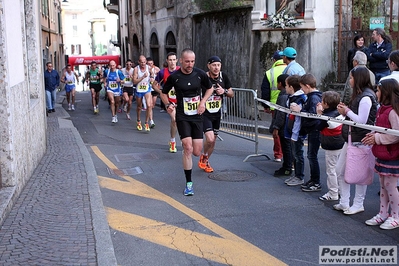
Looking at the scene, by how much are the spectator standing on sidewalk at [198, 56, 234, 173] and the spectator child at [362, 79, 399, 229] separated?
10.5 feet

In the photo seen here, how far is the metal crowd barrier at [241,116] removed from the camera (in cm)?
990

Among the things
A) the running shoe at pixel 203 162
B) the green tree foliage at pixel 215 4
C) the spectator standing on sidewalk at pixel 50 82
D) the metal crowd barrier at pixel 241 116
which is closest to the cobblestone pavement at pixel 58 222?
the running shoe at pixel 203 162

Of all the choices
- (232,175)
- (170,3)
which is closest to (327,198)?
(232,175)

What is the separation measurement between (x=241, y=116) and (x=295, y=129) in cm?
303

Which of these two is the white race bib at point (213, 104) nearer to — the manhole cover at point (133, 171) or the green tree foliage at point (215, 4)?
the manhole cover at point (133, 171)

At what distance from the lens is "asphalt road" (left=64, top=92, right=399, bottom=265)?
16.4 feet

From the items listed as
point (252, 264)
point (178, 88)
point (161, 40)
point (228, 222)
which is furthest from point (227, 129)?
point (161, 40)

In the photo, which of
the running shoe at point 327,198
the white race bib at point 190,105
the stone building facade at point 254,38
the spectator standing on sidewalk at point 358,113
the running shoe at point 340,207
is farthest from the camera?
the stone building facade at point 254,38

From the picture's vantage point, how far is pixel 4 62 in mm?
6168

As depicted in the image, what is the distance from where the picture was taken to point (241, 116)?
10.2 m

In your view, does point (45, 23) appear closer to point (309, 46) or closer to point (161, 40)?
point (161, 40)

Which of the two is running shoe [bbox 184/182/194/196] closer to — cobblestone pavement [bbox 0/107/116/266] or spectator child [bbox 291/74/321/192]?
cobblestone pavement [bbox 0/107/116/266]

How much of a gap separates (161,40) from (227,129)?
16848 millimetres

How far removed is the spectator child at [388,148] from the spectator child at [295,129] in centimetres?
172
